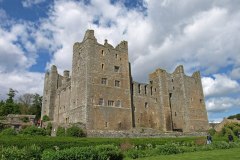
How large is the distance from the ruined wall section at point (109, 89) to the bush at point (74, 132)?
145 inches

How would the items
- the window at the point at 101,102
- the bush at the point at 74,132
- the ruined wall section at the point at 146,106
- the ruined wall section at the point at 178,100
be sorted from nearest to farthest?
the bush at the point at 74,132
the window at the point at 101,102
the ruined wall section at the point at 146,106
the ruined wall section at the point at 178,100

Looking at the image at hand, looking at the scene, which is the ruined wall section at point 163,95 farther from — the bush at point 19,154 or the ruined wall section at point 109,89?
the bush at point 19,154

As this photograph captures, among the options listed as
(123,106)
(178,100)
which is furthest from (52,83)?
(178,100)

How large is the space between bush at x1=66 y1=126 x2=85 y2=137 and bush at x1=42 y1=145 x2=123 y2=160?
618 inches

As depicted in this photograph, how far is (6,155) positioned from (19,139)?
27.4 ft

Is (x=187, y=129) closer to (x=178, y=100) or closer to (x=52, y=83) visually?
(x=178, y=100)

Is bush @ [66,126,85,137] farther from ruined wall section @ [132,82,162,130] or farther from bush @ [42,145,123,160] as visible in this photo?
bush @ [42,145,123,160]

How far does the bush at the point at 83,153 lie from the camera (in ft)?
43.0

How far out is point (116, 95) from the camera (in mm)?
39594

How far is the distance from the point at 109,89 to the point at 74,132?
413 inches

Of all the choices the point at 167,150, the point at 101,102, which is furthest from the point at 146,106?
the point at 167,150

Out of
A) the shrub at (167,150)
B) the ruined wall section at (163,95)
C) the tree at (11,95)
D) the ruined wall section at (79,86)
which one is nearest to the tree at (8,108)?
the tree at (11,95)

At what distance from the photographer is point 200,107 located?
55219 mm

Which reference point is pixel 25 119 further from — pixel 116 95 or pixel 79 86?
pixel 116 95
